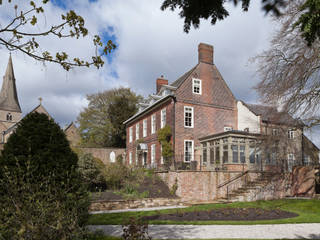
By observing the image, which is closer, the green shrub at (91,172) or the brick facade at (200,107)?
the green shrub at (91,172)

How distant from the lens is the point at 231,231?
857cm

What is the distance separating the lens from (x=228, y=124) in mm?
27359

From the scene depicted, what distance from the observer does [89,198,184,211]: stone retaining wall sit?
14.2 metres

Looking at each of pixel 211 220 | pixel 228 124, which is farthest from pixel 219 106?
pixel 211 220

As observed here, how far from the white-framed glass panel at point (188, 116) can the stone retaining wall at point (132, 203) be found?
9212 mm

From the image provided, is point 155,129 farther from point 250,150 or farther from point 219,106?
point 250,150

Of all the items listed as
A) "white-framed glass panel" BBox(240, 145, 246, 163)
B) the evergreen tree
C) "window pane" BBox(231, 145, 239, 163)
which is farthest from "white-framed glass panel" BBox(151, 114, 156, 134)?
the evergreen tree

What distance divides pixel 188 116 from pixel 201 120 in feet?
4.50

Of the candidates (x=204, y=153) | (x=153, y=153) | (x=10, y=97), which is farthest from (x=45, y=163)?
(x=10, y=97)

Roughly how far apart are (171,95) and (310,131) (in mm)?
11414

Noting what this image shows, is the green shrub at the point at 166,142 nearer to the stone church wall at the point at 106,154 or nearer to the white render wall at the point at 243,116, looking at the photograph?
the white render wall at the point at 243,116

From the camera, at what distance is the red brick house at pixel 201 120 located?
858 inches

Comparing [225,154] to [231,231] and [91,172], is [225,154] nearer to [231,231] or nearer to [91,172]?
[91,172]

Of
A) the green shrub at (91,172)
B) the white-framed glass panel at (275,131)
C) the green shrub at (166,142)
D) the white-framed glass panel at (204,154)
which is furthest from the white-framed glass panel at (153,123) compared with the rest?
the white-framed glass panel at (275,131)
